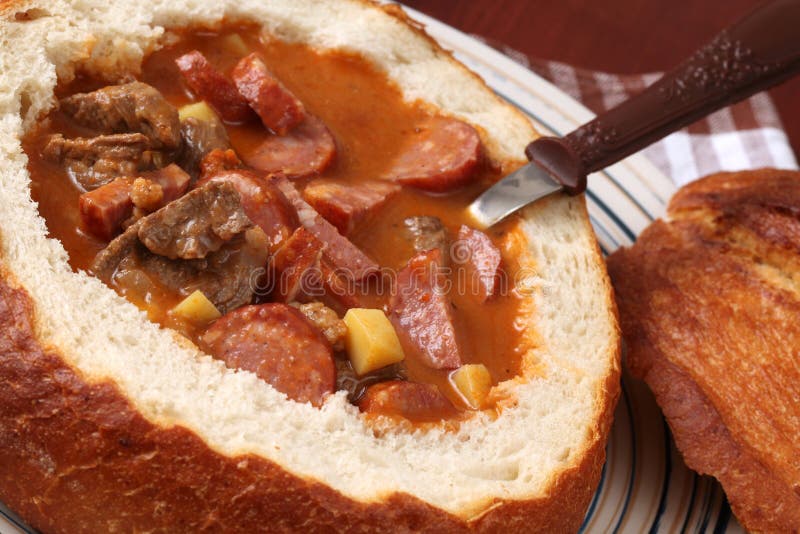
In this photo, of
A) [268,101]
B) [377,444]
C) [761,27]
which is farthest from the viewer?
[761,27]

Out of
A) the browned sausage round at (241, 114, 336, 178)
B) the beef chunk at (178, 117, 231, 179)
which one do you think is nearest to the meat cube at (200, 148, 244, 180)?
the beef chunk at (178, 117, 231, 179)

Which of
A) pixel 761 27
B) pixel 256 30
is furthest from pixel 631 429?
pixel 256 30

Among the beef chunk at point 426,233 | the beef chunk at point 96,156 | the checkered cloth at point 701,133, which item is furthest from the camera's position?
the checkered cloth at point 701,133

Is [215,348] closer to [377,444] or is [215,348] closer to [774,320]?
[377,444]

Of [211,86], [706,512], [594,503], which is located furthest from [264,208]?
[706,512]

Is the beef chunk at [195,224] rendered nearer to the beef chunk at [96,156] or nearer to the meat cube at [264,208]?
the meat cube at [264,208]

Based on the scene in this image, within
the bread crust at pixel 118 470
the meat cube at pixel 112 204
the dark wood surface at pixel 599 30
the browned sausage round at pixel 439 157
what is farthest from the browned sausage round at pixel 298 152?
the dark wood surface at pixel 599 30
